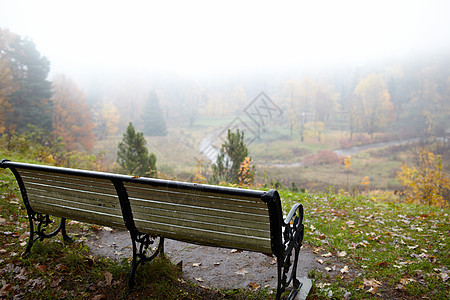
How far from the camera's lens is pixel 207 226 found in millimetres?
2152

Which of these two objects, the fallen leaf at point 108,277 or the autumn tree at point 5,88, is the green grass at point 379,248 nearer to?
the fallen leaf at point 108,277

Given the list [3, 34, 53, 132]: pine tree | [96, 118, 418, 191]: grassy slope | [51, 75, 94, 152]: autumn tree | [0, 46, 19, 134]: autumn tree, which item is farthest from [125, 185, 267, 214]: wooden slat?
[51, 75, 94, 152]: autumn tree

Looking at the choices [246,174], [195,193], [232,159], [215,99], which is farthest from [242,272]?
[215,99]

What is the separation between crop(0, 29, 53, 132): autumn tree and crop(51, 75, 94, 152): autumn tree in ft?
6.85

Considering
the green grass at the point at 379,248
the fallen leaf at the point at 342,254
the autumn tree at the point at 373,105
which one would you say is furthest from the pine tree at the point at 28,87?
the autumn tree at the point at 373,105

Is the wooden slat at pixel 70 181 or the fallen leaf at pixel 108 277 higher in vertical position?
the wooden slat at pixel 70 181

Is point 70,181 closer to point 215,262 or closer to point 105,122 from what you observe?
point 215,262

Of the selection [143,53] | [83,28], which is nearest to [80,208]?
[143,53]

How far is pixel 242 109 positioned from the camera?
47156 millimetres

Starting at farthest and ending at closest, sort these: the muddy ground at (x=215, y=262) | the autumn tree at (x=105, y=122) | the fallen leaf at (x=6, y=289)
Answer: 1. the autumn tree at (x=105, y=122)
2. the muddy ground at (x=215, y=262)
3. the fallen leaf at (x=6, y=289)

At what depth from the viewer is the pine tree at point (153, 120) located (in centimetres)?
4500

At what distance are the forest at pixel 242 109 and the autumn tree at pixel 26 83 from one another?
0.09 meters

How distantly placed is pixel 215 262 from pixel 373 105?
4487 cm

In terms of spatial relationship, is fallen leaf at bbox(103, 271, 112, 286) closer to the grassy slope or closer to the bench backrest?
the bench backrest
